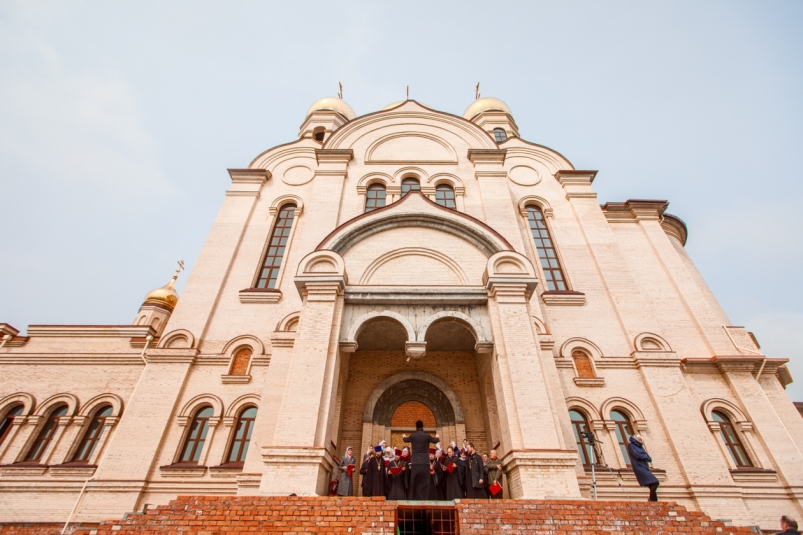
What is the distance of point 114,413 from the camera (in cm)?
1245

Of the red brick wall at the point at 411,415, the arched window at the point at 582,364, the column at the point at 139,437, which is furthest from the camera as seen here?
the arched window at the point at 582,364

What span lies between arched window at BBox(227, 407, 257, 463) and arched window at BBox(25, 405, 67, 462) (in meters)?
5.82

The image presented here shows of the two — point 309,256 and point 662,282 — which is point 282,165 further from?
point 662,282

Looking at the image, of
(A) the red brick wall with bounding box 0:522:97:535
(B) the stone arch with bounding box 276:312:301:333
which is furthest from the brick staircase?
(B) the stone arch with bounding box 276:312:301:333

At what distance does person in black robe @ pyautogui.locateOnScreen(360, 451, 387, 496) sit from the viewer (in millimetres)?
8367

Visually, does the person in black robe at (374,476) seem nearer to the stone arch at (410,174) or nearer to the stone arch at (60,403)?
the stone arch at (60,403)

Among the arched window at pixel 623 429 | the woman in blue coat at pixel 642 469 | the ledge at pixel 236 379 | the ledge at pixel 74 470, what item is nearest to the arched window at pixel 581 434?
the arched window at pixel 623 429

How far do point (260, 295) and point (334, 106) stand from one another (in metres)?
16.7

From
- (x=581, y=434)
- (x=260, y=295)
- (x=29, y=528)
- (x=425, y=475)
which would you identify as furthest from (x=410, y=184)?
(x=29, y=528)

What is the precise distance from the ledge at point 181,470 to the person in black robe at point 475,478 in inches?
274

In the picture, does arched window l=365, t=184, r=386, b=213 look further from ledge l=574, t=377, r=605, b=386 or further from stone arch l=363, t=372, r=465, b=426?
ledge l=574, t=377, r=605, b=386

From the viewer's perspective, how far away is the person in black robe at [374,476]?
837 cm

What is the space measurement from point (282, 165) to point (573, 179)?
12.5 meters

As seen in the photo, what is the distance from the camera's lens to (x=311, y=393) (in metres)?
8.93
